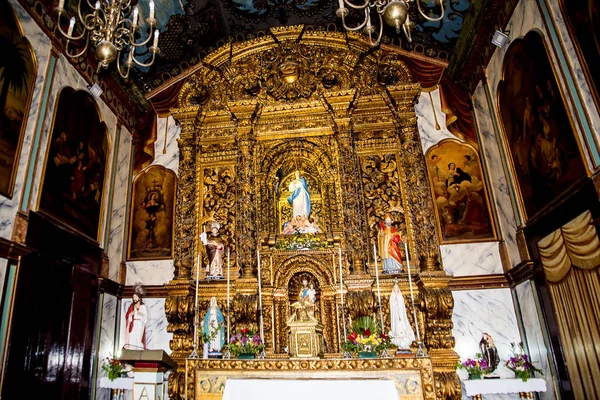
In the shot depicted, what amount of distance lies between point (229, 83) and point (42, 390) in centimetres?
729

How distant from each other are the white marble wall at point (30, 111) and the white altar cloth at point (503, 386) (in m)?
7.51

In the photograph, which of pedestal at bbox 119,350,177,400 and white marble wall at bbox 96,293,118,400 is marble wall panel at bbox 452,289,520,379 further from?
white marble wall at bbox 96,293,118,400

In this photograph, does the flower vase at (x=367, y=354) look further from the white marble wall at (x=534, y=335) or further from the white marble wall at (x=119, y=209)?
the white marble wall at (x=119, y=209)

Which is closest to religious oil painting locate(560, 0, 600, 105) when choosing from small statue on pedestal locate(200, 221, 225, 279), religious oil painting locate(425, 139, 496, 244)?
religious oil painting locate(425, 139, 496, 244)

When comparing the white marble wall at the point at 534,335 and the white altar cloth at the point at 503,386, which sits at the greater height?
the white marble wall at the point at 534,335

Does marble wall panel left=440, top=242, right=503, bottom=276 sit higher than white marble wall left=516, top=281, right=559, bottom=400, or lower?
higher

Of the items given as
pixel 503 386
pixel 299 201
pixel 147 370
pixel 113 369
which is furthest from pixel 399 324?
pixel 113 369

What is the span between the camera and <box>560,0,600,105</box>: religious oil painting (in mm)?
5152

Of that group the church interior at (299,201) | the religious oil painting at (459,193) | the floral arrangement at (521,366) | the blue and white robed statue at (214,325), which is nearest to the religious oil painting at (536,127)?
the church interior at (299,201)

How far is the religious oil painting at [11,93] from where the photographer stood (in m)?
6.25

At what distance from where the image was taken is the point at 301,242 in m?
9.04

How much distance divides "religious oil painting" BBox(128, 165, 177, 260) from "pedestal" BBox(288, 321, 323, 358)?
3633 mm

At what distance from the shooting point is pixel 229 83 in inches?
413

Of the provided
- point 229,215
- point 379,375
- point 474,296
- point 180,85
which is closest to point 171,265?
point 229,215
